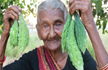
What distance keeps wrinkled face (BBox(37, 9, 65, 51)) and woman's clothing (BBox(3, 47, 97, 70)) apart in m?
0.32

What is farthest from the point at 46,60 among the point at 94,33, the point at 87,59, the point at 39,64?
the point at 94,33

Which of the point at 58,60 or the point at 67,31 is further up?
the point at 67,31

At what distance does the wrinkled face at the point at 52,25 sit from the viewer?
4.67ft

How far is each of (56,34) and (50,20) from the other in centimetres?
13

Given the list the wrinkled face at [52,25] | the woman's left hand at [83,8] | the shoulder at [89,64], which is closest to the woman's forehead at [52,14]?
the wrinkled face at [52,25]

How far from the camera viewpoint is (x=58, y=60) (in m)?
1.78

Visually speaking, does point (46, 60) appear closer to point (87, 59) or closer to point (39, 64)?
point (39, 64)

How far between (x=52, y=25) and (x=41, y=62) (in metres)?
0.55

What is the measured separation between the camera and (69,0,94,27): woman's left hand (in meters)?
1.06

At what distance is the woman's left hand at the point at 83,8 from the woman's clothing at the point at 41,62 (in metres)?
0.68

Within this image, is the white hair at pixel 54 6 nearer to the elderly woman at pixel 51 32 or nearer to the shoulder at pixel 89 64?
the elderly woman at pixel 51 32

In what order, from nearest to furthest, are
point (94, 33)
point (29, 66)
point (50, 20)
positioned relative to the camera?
point (94, 33) < point (50, 20) < point (29, 66)

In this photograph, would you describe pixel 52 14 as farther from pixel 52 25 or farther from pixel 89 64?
pixel 89 64

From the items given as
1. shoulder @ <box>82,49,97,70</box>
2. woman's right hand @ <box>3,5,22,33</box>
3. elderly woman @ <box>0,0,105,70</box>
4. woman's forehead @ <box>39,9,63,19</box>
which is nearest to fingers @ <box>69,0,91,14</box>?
elderly woman @ <box>0,0,105,70</box>
